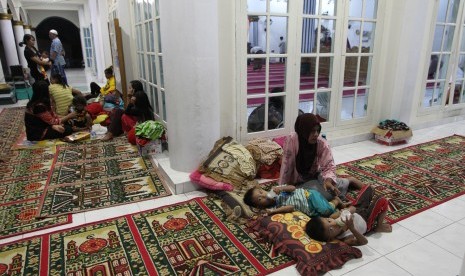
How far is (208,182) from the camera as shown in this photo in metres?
3.11

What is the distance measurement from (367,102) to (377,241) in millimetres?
2924

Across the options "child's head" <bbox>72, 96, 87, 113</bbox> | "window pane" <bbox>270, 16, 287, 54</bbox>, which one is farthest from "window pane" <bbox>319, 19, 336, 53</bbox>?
"child's head" <bbox>72, 96, 87, 113</bbox>

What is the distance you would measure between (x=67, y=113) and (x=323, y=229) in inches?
186

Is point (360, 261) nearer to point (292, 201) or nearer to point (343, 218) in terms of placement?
point (343, 218)

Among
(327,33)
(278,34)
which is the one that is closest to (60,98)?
(278,34)

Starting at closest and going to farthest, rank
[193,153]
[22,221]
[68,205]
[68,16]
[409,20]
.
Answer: [22,221] < [68,205] < [193,153] < [409,20] < [68,16]

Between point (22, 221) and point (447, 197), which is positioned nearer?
point (22, 221)

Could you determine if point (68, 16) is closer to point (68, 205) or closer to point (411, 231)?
point (68, 205)

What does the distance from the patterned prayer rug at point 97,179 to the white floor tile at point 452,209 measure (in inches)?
97.7

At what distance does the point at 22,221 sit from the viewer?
8.67 ft

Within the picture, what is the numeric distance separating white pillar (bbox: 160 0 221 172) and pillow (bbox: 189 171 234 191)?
0.62 feet

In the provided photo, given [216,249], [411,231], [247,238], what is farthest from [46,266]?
[411,231]

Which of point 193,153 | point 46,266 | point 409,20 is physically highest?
point 409,20

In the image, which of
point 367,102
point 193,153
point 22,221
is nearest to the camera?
point 22,221
